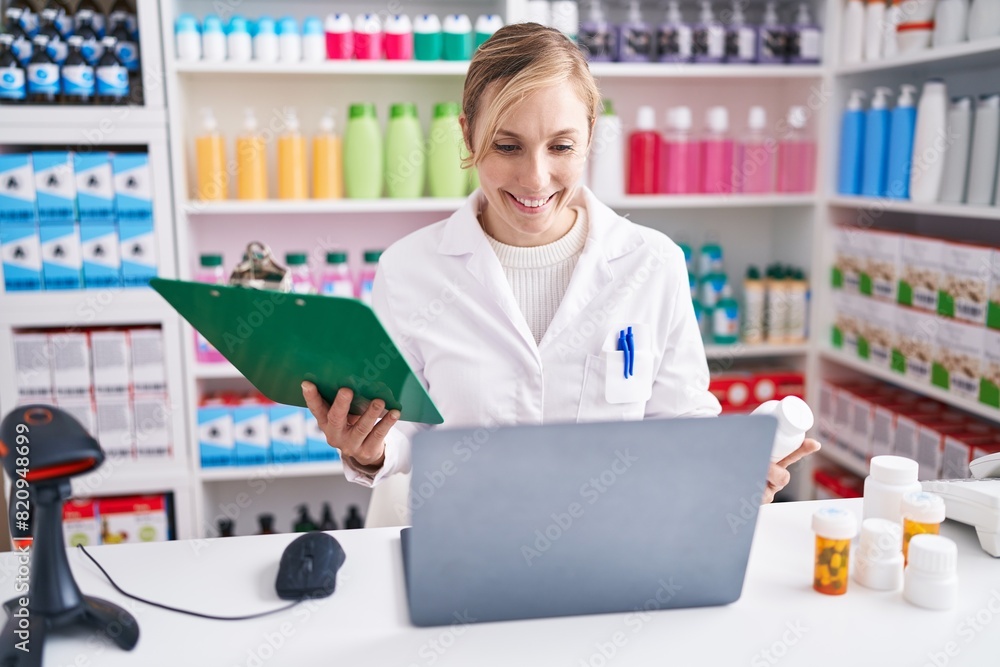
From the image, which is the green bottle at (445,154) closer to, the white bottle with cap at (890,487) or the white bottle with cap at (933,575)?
the white bottle with cap at (890,487)

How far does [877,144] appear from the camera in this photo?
88.8 inches

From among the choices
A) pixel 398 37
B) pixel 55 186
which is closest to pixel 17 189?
pixel 55 186

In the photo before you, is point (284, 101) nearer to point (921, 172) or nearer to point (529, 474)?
point (921, 172)

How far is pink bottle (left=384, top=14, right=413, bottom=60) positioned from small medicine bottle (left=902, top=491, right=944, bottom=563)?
1732 millimetres

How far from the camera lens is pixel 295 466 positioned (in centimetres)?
242

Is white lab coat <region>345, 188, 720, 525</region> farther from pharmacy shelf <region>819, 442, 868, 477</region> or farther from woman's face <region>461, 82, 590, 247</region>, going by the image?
pharmacy shelf <region>819, 442, 868, 477</region>

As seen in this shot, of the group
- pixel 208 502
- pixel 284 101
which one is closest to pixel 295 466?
pixel 208 502

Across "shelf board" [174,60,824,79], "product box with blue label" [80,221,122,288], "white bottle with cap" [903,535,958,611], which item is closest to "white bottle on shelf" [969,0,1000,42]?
"shelf board" [174,60,824,79]

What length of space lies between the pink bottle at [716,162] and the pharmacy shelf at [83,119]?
1.50 meters

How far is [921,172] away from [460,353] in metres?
1.39

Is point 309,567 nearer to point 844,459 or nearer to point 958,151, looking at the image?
point 958,151

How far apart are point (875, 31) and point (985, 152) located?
560 millimetres

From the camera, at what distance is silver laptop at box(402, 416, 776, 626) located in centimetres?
78

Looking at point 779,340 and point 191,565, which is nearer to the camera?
point 191,565
